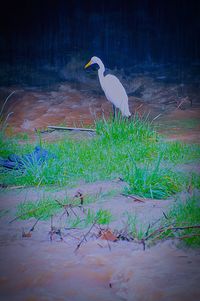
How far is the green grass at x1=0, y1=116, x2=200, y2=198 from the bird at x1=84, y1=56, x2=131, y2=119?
29 centimetres

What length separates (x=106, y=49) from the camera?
A: 4.02 metres

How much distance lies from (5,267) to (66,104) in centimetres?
221

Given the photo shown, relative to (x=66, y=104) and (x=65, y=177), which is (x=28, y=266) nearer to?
(x=65, y=177)

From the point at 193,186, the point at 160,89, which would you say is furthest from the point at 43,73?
the point at 193,186

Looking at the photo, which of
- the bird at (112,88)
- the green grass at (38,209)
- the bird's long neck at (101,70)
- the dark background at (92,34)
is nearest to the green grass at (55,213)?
the green grass at (38,209)

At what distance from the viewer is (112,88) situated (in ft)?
12.3

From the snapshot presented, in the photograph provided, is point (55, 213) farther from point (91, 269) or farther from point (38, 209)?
point (91, 269)

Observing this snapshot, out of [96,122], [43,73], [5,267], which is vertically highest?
[43,73]

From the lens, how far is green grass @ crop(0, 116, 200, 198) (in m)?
2.64

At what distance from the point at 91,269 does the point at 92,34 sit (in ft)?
8.88

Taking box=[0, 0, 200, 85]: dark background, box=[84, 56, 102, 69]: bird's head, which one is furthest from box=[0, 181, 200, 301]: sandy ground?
box=[84, 56, 102, 69]: bird's head

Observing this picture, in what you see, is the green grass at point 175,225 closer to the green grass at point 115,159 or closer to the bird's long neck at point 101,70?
the green grass at point 115,159

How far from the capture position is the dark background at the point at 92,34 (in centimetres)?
344

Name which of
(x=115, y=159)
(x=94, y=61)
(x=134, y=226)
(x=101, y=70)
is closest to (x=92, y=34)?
(x=94, y=61)
